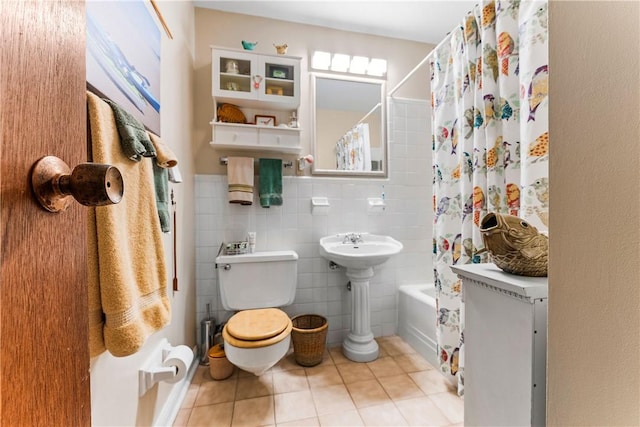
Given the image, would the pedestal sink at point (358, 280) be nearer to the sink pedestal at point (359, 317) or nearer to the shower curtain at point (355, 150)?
the sink pedestal at point (359, 317)

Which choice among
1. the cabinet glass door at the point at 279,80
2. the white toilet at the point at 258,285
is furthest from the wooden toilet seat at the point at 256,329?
the cabinet glass door at the point at 279,80

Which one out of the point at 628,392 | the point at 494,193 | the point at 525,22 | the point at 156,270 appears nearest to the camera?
the point at 628,392

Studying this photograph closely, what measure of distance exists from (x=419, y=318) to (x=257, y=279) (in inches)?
44.9

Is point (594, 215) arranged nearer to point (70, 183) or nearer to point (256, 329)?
point (70, 183)

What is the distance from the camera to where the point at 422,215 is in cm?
212

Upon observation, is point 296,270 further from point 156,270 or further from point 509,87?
point 509,87

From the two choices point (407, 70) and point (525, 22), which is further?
point (407, 70)

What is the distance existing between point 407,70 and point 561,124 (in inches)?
77.4

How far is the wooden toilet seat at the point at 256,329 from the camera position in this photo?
1.25 meters

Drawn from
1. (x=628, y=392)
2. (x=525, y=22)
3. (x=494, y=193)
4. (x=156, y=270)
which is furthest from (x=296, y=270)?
(x=525, y=22)

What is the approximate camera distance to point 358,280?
178 cm

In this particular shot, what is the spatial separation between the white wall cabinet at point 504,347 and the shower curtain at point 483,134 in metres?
0.33

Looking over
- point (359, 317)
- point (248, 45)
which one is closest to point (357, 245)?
point (359, 317)

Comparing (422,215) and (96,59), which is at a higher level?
(96,59)
